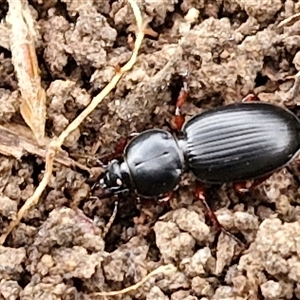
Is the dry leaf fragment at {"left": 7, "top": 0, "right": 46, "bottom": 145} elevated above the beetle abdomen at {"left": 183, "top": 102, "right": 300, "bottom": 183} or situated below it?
above

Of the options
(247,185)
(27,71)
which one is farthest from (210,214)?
(27,71)

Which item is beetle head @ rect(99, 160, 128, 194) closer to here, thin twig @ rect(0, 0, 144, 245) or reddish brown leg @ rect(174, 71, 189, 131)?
thin twig @ rect(0, 0, 144, 245)

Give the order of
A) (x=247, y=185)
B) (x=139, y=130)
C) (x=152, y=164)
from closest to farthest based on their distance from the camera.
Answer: (x=247, y=185) → (x=152, y=164) → (x=139, y=130)

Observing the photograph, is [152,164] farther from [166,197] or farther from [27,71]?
[27,71]

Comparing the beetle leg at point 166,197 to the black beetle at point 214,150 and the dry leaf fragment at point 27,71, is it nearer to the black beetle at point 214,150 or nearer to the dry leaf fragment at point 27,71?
the black beetle at point 214,150

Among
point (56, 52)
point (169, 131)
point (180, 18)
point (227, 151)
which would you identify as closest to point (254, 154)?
point (227, 151)

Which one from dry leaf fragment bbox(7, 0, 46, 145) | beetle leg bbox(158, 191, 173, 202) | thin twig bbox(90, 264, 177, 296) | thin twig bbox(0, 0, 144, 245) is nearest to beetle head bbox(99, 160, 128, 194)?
beetle leg bbox(158, 191, 173, 202)
